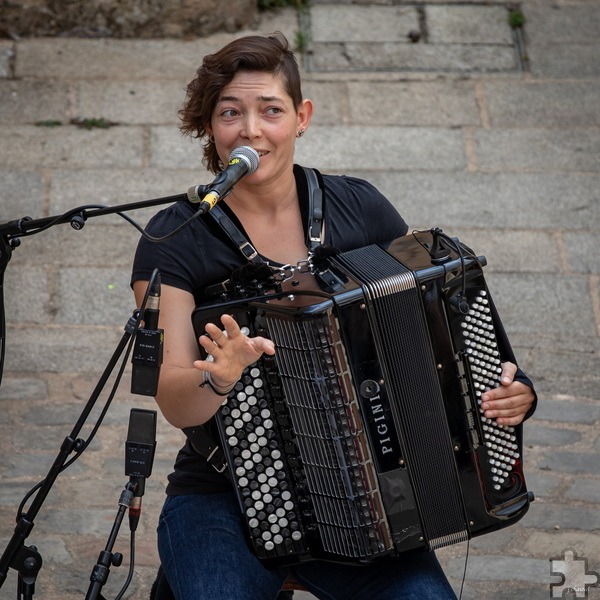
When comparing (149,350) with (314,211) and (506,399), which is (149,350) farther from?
(506,399)

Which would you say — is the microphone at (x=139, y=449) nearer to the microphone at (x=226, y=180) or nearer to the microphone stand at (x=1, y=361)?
the microphone stand at (x=1, y=361)

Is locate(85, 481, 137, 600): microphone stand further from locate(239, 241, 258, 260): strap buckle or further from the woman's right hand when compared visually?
locate(239, 241, 258, 260): strap buckle

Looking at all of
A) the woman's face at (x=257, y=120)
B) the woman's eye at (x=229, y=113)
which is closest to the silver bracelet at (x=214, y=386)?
the woman's face at (x=257, y=120)

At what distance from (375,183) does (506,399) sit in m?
3.00

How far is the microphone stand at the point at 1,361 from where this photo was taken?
2.29 meters

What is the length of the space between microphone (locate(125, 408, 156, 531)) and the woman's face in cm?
68

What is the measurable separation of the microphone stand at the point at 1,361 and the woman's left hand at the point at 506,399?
0.91 meters

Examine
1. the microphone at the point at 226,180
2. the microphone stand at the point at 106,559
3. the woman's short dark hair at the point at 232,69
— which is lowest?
the microphone stand at the point at 106,559

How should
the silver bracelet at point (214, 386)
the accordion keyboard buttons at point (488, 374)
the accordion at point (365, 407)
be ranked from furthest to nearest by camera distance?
the accordion keyboard buttons at point (488, 374)
the accordion at point (365, 407)
the silver bracelet at point (214, 386)

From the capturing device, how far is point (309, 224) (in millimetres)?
2865

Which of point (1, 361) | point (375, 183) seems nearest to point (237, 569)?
point (1, 361)

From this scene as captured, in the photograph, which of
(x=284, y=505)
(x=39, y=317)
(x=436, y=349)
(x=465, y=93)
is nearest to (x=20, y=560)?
(x=284, y=505)

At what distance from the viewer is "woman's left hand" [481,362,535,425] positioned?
2697mm

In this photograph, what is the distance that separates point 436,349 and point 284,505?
52cm
